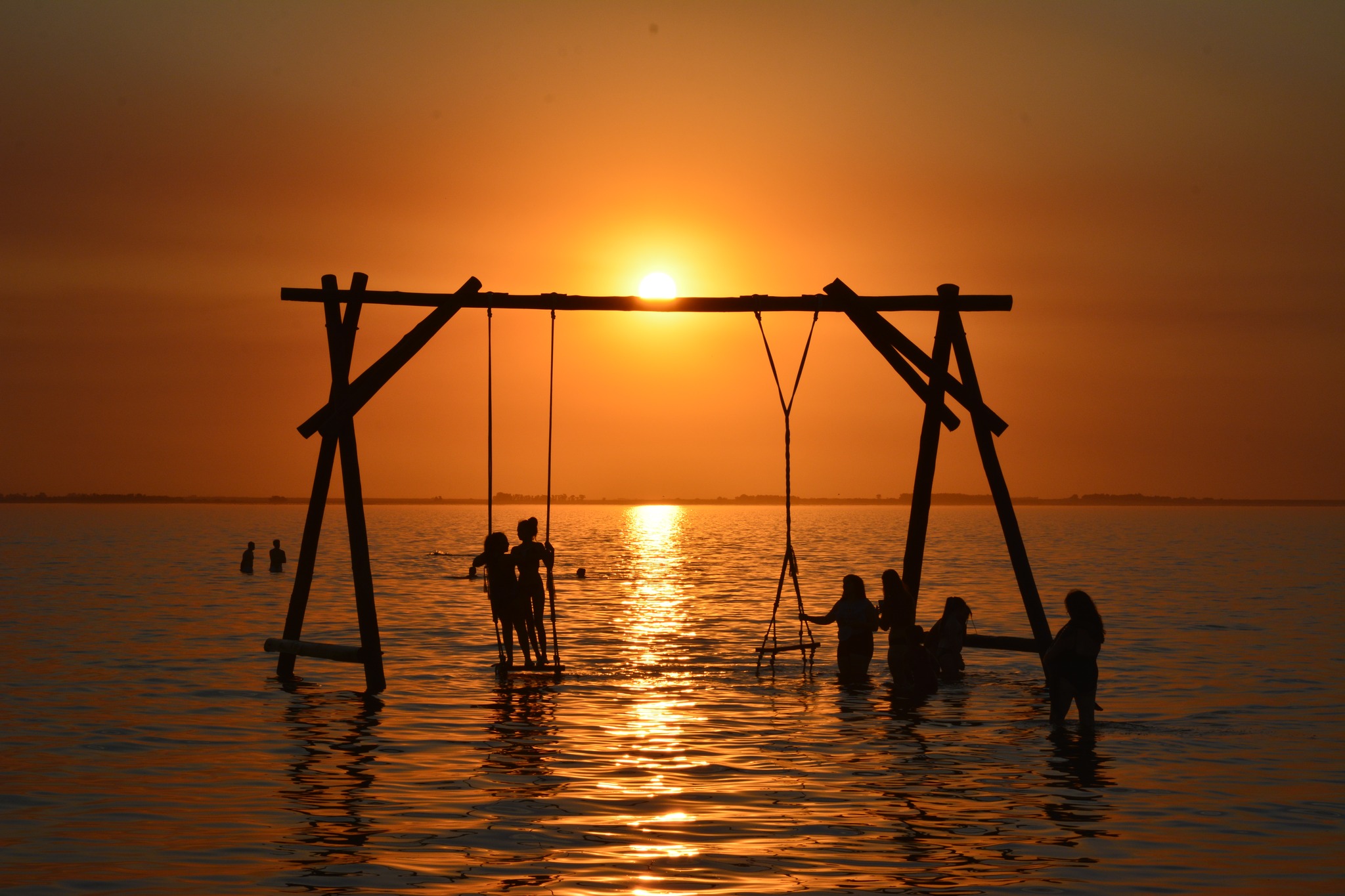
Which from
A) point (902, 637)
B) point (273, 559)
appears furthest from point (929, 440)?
point (273, 559)

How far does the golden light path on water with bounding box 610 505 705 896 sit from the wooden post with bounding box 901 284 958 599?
421 cm

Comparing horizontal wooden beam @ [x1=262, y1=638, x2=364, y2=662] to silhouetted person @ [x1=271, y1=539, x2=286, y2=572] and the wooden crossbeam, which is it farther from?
silhouetted person @ [x1=271, y1=539, x2=286, y2=572]

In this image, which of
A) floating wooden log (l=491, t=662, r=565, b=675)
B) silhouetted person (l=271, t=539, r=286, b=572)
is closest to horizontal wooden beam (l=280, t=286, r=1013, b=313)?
floating wooden log (l=491, t=662, r=565, b=675)

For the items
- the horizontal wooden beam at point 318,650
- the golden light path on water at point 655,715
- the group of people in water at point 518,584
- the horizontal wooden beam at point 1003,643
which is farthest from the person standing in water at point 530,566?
the horizontal wooden beam at point 1003,643

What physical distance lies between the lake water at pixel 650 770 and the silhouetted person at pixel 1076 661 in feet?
1.46

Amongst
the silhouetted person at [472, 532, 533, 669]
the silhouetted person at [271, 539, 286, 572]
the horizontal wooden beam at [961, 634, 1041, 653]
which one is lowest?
the silhouetted person at [271, 539, 286, 572]

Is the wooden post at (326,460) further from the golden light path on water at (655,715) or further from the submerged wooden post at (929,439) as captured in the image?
the submerged wooden post at (929,439)

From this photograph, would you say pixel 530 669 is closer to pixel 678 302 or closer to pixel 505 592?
pixel 505 592

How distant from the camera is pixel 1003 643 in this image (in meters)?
20.3

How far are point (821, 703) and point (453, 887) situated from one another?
34.0ft

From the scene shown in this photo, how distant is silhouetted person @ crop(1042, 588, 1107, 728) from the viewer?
15.1 m

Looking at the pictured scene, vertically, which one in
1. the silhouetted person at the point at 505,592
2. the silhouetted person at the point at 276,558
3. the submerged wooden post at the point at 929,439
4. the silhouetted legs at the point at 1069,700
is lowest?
the silhouetted person at the point at 276,558

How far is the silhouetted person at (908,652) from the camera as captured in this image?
1931cm

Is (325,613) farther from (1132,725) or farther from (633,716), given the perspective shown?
(1132,725)
